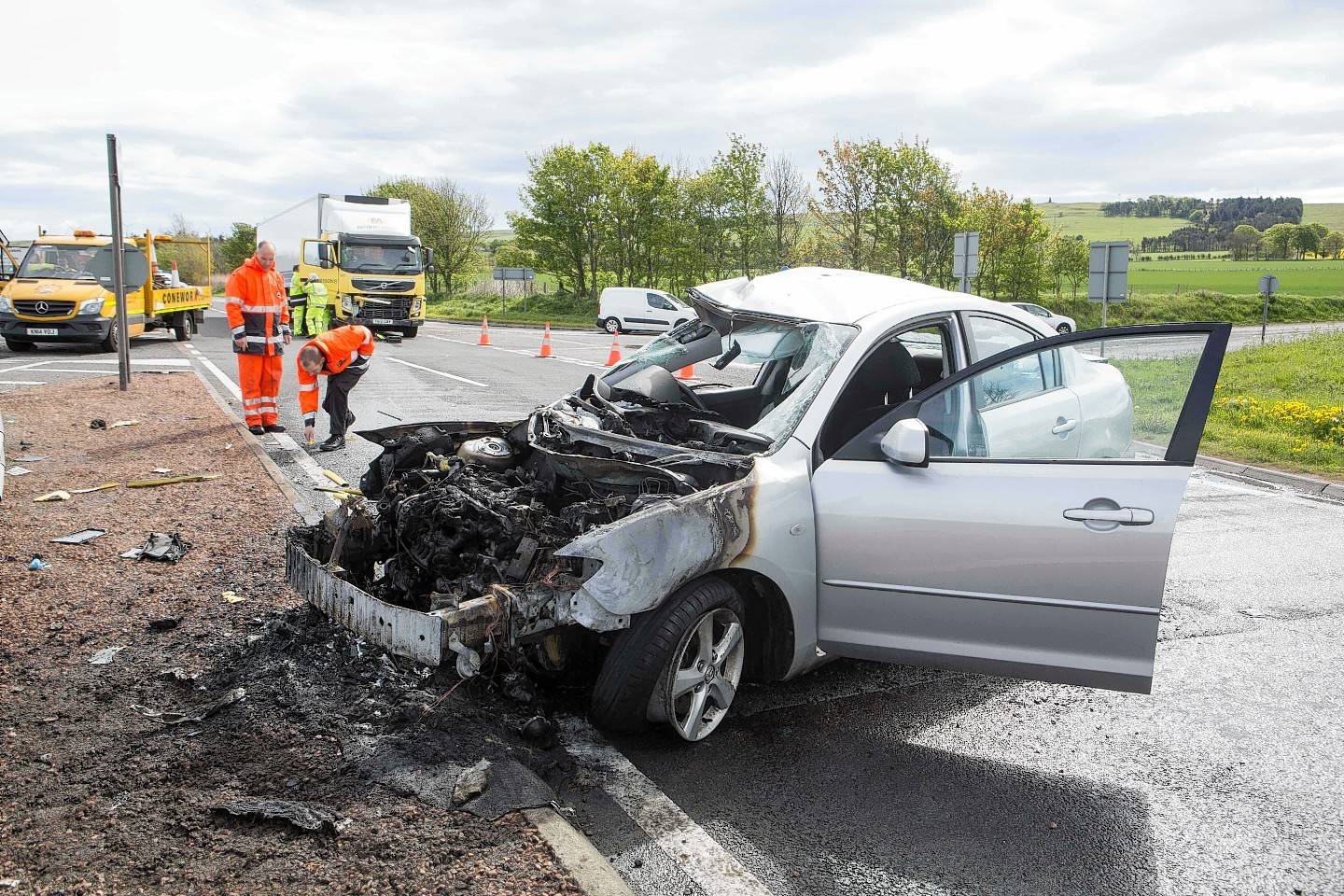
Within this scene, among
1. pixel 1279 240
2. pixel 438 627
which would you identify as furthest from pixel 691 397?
pixel 1279 240

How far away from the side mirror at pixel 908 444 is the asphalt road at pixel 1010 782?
1.12 m

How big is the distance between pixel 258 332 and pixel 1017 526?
848 cm

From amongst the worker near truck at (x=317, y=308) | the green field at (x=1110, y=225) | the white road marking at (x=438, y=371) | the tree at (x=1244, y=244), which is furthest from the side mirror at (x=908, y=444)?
the green field at (x=1110, y=225)

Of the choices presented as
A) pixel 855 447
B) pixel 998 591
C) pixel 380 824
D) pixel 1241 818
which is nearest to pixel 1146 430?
pixel 998 591

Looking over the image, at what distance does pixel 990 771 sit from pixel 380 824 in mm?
2151

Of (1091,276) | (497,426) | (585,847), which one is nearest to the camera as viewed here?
(585,847)

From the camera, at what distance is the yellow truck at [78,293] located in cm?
1900

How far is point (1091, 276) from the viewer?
56.7 feet

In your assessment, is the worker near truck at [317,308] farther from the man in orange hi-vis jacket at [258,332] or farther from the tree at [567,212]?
the tree at [567,212]

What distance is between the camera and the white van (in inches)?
1390

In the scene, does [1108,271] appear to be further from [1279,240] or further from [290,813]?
[1279,240]

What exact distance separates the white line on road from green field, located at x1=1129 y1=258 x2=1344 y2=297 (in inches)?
1862

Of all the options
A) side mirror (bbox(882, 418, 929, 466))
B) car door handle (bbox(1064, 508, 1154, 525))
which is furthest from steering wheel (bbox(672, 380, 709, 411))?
car door handle (bbox(1064, 508, 1154, 525))

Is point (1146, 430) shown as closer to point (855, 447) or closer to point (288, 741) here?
point (855, 447)
